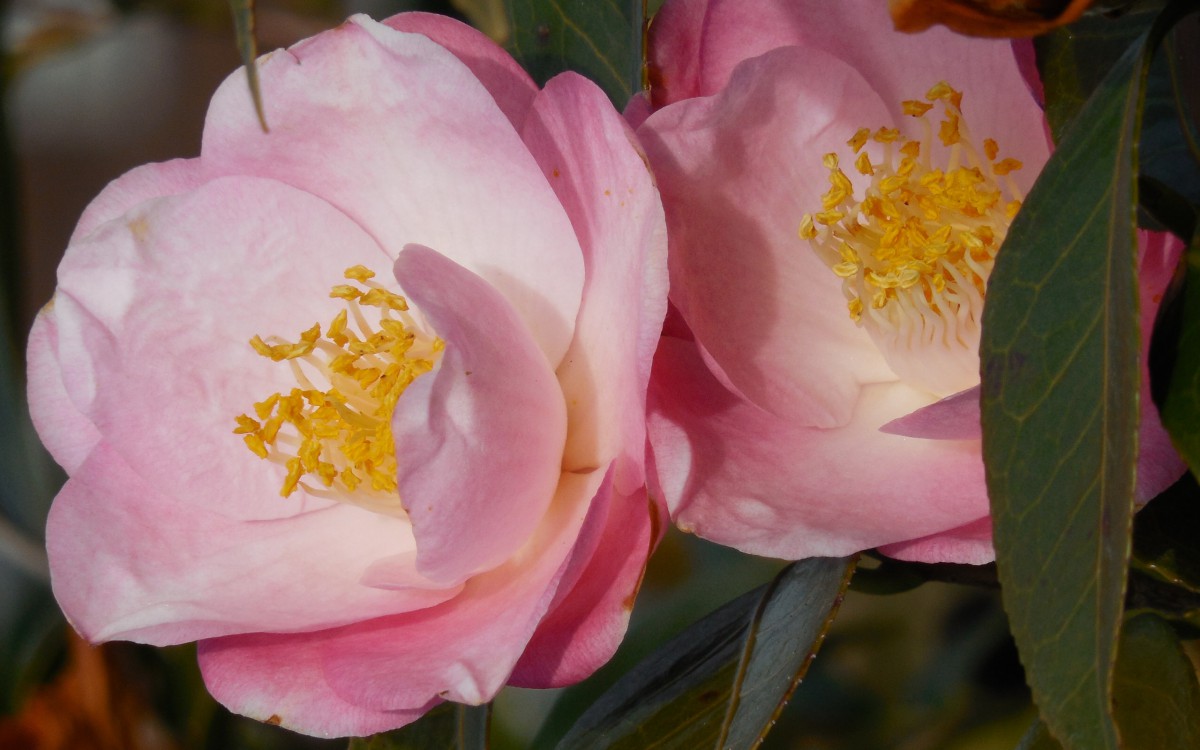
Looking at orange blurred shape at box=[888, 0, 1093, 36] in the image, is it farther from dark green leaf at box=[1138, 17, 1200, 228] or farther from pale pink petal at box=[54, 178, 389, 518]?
pale pink petal at box=[54, 178, 389, 518]

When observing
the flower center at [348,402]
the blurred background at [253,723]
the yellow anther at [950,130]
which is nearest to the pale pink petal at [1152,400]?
the yellow anther at [950,130]

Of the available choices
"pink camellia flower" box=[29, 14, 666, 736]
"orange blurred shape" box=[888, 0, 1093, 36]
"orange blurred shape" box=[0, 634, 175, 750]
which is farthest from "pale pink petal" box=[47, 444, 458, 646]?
"orange blurred shape" box=[0, 634, 175, 750]

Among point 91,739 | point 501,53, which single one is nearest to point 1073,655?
point 501,53

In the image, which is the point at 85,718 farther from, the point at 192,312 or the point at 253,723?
the point at 192,312

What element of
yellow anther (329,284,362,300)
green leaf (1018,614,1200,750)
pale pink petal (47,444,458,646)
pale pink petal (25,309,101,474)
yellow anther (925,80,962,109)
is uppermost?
yellow anther (925,80,962,109)

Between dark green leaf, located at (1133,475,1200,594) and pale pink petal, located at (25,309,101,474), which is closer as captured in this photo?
dark green leaf, located at (1133,475,1200,594)

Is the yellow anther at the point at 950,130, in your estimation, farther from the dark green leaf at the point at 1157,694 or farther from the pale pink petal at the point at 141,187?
the pale pink petal at the point at 141,187

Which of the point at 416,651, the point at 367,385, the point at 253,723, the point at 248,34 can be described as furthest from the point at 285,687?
the point at 253,723

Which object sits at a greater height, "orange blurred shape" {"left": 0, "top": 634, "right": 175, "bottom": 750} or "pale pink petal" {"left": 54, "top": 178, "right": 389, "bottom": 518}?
"pale pink petal" {"left": 54, "top": 178, "right": 389, "bottom": 518}
